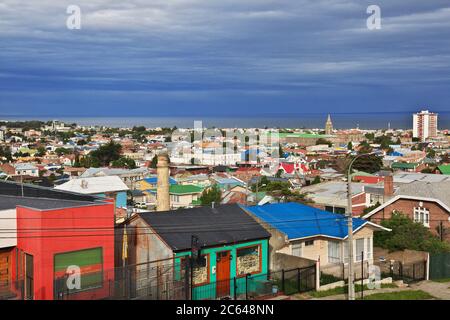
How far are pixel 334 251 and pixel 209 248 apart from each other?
6664 millimetres

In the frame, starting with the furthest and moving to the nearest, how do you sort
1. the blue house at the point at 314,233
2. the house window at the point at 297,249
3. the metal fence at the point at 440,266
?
the metal fence at the point at 440,266 → the house window at the point at 297,249 → the blue house at the point at 314,233

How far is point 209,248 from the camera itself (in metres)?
19.7

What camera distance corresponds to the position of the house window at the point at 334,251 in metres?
23.6

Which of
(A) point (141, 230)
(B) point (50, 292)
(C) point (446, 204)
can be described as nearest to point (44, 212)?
(B) point (50, 292)

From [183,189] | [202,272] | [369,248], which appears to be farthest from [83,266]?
[183,189]

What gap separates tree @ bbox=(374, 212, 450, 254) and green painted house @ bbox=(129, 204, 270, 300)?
307 inches

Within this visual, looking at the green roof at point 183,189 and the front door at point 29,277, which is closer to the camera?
the front door at point 29,277

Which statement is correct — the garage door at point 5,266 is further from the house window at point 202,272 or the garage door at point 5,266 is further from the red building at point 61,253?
the house window at point 202,272

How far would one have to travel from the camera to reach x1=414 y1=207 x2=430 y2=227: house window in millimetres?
30359

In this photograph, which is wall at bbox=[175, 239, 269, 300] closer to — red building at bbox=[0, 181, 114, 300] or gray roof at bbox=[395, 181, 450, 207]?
red building at bbox=[0, 181, 114, 300]

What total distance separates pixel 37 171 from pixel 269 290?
253 feet

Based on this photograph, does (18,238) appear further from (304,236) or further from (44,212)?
(304,236)

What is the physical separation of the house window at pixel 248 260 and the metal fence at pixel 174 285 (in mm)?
638

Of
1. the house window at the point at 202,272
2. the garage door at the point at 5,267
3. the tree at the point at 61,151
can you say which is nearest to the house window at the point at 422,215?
the house window at the point at 202,272
